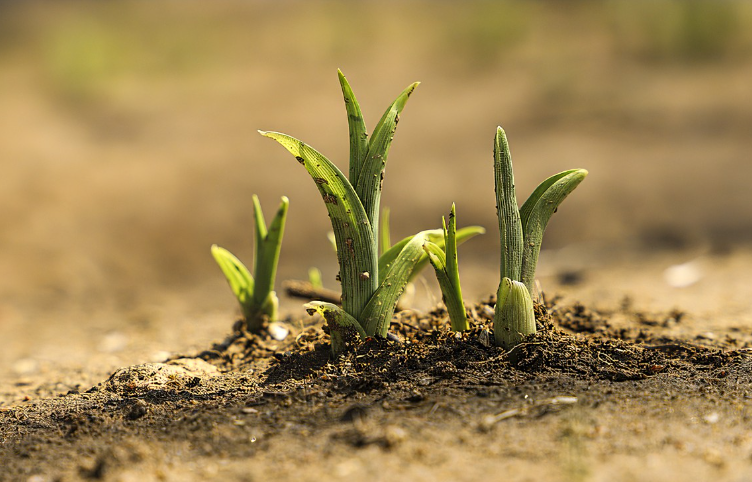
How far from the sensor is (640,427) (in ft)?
5.58

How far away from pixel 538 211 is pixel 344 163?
3.88m

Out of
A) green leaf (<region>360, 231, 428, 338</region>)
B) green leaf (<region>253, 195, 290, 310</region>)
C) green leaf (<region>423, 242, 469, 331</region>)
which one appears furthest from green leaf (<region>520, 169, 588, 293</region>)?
green leaf (<region>253, 195, 290, 310</region>)

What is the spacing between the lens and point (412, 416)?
177cm

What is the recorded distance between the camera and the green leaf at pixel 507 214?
2.07 meters

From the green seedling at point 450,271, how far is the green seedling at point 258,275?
753mm

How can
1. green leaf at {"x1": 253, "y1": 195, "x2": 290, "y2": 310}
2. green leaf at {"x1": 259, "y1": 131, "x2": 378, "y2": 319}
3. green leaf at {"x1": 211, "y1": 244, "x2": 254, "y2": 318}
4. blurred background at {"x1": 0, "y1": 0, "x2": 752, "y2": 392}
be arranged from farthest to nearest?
blurred background at {"x1": 0, "y1": 0, "x2": 752, "y2": 392} → green leaf at {"x1": 211, "y1": 244, "x2": 254, "y2": 318} → green leaf at {"x1": 253, "y1": 195, "x2": 290, "y2": 310} → green leaf at {"x1": 259, "y1": 131, "x2": 378, "y2": 319}

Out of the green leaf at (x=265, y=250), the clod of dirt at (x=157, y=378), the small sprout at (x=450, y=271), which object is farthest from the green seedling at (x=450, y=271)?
the clod of dirt at (x=157, y=378)

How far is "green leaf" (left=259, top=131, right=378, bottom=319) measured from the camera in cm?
204

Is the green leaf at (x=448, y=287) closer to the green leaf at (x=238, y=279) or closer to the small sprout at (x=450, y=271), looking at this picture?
the small sprout at (x=450, y=271)

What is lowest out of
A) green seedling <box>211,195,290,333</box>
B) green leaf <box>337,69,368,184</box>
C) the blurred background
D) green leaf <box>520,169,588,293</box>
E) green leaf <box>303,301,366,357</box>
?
green leaf <box>303,301,366,357</box>

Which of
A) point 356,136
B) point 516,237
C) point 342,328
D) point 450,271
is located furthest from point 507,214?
point 342,328

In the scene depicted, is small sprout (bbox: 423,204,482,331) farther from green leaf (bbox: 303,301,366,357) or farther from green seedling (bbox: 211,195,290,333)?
green seedling (bbox: 211,195,290,333)

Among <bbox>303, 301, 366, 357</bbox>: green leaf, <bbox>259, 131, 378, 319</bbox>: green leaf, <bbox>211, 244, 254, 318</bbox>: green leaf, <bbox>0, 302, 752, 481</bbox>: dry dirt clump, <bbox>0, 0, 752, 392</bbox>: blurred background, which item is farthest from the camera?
<bbox>0, 0, 752, 392</bbox>: blurred background

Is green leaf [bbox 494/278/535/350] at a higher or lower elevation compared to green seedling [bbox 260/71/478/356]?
lower
